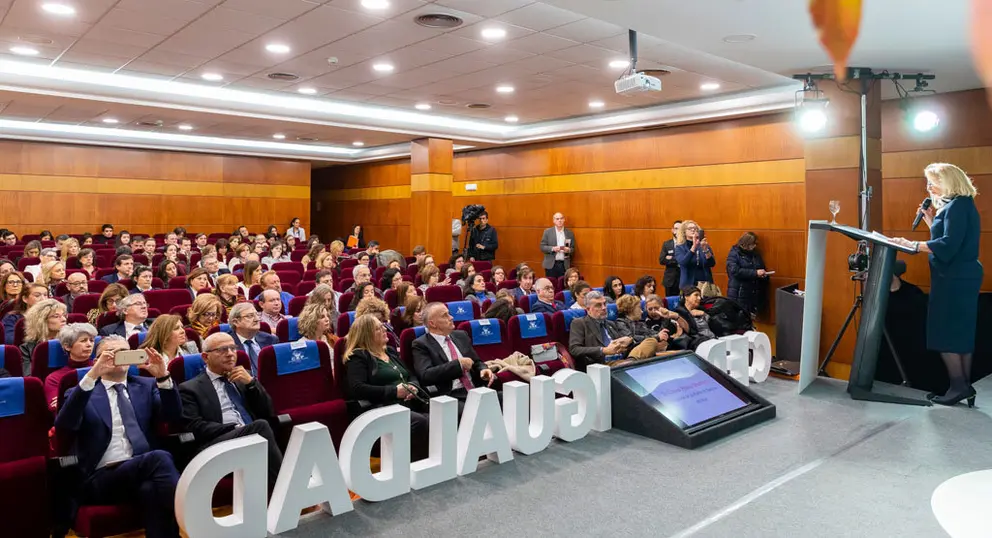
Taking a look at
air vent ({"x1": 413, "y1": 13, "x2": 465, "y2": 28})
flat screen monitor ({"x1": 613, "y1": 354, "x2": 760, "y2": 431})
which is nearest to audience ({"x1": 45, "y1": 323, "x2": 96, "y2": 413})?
flat screen monitor ({"x1": 613, "y1": 354, "x2": 760, "y2": 431})

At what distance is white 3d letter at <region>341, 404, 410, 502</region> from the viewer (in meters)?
3.37

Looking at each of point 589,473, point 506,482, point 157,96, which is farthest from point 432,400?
point 157,96

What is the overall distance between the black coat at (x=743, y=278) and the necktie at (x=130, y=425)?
7186mm

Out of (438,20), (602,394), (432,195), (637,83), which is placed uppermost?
(438,20)

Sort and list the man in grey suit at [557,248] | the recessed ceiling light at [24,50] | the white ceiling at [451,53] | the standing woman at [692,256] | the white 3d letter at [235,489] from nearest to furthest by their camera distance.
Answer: the white 3d letter at [235,489] < the white ceiling at [451,53] < the recessed ceiling light at [24,50] < the standing woman at [692,256] < the man in grey suit at [557,248]

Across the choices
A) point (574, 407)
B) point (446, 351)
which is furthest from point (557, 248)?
point (574, 407)

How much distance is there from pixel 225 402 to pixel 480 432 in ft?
4.49

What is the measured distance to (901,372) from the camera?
557 centimetres

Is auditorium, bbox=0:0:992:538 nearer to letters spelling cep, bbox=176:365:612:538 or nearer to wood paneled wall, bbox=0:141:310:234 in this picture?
letters spelling cep, bbox=176:365:612:538

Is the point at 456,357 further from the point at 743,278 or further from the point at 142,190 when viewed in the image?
the point at 142,190

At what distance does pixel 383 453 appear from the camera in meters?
3.58

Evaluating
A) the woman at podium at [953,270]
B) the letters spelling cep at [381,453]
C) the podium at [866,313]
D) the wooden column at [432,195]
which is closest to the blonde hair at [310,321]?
the letters spelling cep at [381,453]

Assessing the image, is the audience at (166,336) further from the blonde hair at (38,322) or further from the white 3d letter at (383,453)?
the white 3d letter at (383,453)

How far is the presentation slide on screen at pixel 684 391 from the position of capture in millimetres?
4441
